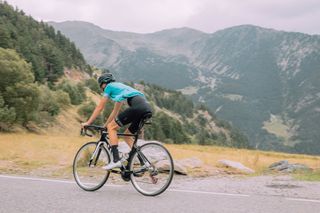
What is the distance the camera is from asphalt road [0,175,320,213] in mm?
7547

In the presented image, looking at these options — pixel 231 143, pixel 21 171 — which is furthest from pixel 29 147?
pixel 231 143

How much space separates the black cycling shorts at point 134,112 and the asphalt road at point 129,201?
4.95ft

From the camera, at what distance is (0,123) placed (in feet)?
129

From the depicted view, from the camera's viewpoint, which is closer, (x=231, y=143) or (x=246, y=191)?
(x=246, y=191)

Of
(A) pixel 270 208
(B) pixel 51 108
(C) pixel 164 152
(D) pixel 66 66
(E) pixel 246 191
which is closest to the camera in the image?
(A) pixel 270 208

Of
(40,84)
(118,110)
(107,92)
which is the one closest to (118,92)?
(107,92)

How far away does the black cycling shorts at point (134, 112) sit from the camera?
9023 mm

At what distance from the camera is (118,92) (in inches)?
367

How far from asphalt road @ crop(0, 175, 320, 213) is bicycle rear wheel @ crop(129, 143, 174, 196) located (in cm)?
23

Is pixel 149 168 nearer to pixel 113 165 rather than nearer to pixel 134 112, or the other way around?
pixel 113 165

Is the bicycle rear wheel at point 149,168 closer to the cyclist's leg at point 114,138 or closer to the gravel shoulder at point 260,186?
the cyclist's leg at point 114,138

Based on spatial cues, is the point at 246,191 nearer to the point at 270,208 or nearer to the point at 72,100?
the point at 270,208

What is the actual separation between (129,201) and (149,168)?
3.51ft

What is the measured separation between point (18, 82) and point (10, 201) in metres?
35.3
